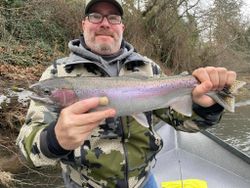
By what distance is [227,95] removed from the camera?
294 centimetres

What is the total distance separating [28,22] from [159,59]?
8263 millimetres

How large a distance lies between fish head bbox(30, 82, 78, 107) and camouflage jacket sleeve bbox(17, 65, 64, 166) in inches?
3.7

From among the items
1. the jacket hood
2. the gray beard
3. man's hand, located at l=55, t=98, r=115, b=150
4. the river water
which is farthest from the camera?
the river water

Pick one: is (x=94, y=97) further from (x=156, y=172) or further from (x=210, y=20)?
(x=210, y=20)

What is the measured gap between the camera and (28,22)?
15359mm

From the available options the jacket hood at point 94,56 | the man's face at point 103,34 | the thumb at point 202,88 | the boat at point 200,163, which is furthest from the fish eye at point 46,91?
the boat at point 200,163

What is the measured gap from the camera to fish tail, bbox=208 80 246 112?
2902 mm

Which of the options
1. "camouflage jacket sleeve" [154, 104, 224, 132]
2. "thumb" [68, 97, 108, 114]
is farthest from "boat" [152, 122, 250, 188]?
"thumb" [68, 97, 108, 114]

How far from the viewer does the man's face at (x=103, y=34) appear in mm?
3314

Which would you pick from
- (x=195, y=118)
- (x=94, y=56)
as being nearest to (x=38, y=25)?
(x=94, y=56)

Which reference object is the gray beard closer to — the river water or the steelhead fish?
the steelhead fish

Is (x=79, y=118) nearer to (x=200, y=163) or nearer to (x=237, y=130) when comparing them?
(x=200, y=163)

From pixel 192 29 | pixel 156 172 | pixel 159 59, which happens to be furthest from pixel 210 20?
pixel 156 172

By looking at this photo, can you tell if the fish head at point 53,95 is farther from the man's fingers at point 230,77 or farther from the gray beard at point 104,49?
the man's fingers at point 230,77
